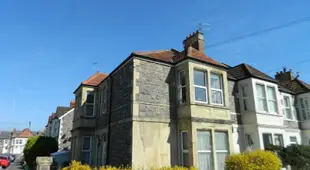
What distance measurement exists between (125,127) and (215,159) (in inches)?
193

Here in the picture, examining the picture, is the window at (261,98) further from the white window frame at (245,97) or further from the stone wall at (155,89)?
the stone wall at (155,89)

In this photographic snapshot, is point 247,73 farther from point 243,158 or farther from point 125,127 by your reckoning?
point 125,127

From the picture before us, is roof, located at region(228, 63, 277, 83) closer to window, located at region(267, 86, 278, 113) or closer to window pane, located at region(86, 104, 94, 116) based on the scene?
window, located at region(267, 86, 278, 113)

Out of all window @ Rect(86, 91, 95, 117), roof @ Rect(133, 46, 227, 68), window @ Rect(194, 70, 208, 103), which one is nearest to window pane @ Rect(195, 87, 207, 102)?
window @ Rect(194, 70, 208, 103)

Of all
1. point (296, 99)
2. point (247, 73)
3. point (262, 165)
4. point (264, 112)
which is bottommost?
point (262, 165)

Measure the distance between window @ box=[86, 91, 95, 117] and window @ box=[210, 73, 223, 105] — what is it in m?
9.56

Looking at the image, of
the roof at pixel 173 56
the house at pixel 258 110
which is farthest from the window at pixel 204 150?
the roof at pixel 173 56

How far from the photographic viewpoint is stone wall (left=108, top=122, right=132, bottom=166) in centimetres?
1050

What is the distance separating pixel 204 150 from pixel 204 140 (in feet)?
1.66

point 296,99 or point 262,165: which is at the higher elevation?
point 296,99

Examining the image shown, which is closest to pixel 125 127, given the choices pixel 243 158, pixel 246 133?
pixel 243 158

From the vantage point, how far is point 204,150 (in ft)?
35.9

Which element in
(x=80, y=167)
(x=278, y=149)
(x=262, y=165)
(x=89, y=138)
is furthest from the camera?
(x=89, y=138)

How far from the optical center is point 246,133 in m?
13.9
